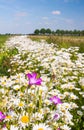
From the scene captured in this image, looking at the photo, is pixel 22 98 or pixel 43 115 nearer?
pixel 43 115

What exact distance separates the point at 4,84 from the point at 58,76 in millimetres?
1395

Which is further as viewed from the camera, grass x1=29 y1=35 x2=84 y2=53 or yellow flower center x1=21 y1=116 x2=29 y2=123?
grass x1=29 y1=35 x2=84 y2=53

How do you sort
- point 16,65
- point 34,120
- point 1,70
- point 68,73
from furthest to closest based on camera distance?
point 1,70, point 16,65, point 68,73, point 34,120

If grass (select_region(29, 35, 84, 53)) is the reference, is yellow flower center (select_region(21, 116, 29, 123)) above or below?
above

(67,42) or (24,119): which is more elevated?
(24,119)

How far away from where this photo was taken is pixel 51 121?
8.32 feet

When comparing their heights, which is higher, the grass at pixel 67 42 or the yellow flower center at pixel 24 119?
the yellow flower center at pixel 24 119

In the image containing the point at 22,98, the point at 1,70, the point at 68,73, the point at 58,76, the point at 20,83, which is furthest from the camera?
the point at 1,70

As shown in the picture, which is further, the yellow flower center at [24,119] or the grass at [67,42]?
the grass at [67,42]

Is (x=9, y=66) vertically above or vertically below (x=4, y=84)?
below

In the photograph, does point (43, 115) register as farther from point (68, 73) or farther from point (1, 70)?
point (1, 70)

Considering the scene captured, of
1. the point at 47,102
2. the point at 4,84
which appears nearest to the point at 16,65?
the point at 4,84

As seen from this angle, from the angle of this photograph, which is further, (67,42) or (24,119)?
(67,42)

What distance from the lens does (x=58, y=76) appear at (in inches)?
195
